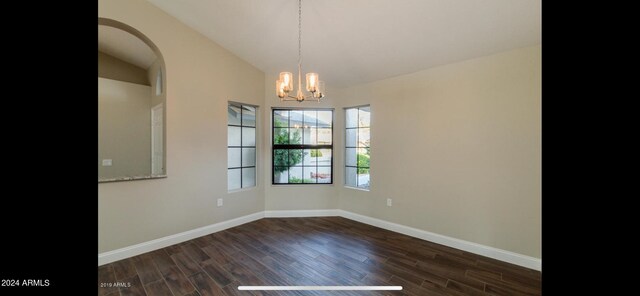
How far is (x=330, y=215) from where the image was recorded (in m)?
3.74

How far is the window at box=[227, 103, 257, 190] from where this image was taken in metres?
3.39

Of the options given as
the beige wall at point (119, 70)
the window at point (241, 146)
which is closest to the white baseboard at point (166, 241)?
the window at point (241, 146)

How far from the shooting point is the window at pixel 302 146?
3.77m

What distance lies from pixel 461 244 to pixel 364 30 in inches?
98.8

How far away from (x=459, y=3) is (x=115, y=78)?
494 centimetres

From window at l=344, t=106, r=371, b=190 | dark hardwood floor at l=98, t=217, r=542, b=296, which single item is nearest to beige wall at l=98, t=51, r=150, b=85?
dark hardwood floor at l=98, t=217, r=542, b=296

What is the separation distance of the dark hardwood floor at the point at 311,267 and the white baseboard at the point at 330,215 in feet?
0.23

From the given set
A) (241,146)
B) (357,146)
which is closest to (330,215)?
(357,146)

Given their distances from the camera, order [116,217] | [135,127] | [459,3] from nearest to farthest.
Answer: [459,3] → [116,217] → [135,127]

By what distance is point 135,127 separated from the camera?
386 cm

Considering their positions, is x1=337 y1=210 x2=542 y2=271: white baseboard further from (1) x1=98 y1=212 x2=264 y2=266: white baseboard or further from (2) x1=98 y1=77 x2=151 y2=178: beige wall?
(2) x1=98 y1=77 x2=151 y2=178: beige wall

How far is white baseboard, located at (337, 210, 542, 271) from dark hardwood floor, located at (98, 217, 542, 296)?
69mm
